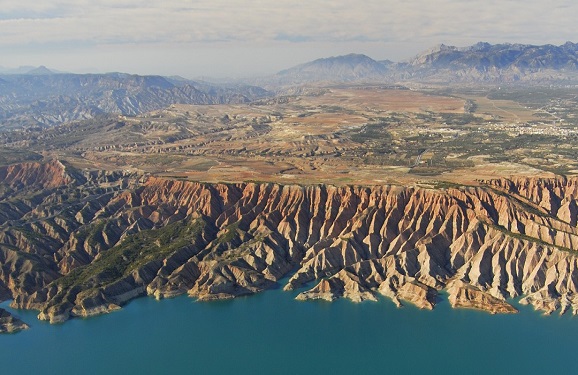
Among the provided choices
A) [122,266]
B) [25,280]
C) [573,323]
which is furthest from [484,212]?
[25,280]

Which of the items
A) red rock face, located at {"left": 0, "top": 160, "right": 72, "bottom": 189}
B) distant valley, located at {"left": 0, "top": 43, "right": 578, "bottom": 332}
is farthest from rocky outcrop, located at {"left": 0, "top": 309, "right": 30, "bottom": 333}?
red rock face, located at {"left": 0, "top": 160, "right": 72, "bottom": 189}

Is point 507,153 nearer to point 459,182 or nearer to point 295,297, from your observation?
point 459,182


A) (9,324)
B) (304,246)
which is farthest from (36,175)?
(304,246)

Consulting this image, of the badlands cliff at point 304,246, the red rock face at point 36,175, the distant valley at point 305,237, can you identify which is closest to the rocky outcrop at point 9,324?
the distant valley at point 305,237

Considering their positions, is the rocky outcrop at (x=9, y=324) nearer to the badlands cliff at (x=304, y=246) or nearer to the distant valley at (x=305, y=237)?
the distant valley at (x=305, y=237)

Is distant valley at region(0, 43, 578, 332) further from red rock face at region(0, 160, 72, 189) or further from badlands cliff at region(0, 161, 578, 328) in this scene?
red rock face at region(0, 160, 72, 189)
